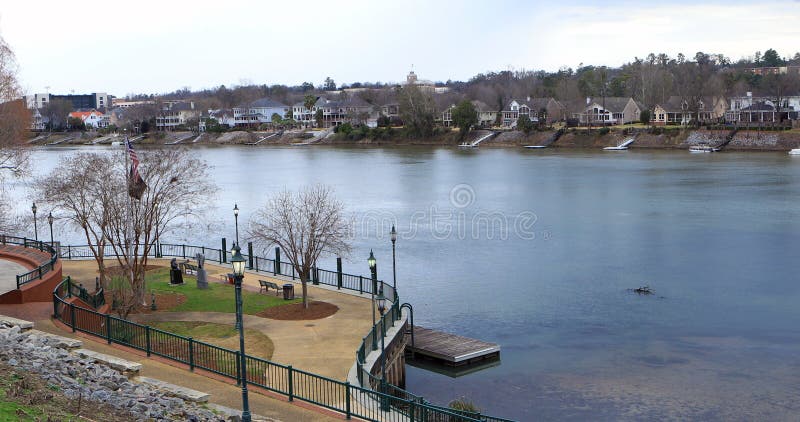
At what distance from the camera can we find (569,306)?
34.6 m

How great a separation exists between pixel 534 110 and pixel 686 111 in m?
27.5

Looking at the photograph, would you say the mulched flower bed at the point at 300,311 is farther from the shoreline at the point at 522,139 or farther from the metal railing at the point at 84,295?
the shoreline at the point at 522,139

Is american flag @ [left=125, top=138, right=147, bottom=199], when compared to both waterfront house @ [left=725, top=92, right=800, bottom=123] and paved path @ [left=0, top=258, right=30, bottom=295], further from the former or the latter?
waterfront house @ [left=725, top=92, right=800, bottom=123]

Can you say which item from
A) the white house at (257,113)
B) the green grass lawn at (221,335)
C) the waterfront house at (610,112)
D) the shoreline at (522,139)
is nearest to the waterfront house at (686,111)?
the waterfront house at (610,112)

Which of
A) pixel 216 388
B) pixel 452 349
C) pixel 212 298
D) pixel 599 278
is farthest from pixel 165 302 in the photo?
pixel 599 278

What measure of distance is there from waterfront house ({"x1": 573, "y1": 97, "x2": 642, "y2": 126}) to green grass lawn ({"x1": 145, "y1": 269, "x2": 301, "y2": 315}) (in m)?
116

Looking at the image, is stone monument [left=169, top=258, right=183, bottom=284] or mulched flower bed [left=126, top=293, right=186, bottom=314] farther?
stone monument [left=169, top=258, right=183, bottom=284]

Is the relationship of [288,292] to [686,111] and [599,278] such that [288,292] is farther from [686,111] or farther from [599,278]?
[686,111]

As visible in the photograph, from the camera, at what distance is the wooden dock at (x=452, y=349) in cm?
2719

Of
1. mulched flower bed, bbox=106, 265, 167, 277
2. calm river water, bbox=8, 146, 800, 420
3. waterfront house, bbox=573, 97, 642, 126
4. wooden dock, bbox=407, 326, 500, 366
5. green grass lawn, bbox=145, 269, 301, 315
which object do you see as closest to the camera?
calm river water, bbox=8, 146, 800, 420

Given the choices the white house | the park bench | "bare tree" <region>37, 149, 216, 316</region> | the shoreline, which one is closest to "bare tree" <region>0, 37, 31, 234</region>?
"bare tree" <region>37, 149, 216, 316</region>

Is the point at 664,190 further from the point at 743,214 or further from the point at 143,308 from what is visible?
the point at 143,308

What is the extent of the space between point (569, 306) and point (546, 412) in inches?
446

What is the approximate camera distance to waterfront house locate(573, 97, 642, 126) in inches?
Answer: 5605
